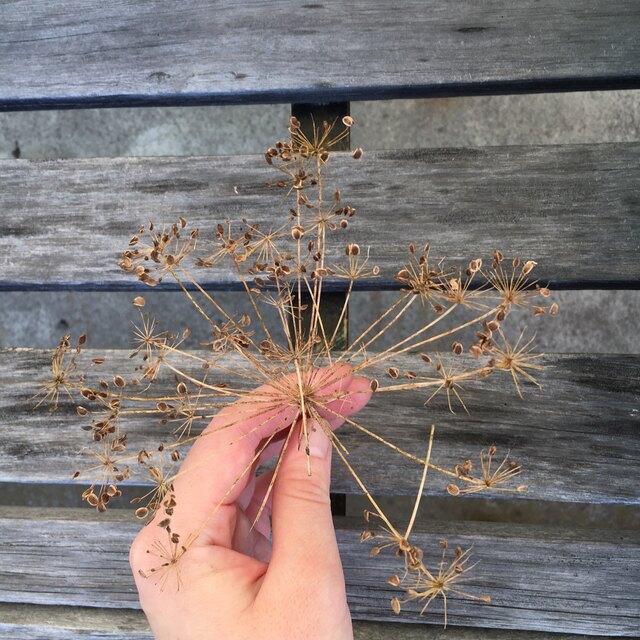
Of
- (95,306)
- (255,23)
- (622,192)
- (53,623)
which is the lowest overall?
(53,623)

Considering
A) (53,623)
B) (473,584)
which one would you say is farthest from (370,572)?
(53,623)

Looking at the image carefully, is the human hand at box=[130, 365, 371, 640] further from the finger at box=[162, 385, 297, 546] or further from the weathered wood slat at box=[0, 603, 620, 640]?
the weathered wood slat at box=[0, 603, 620, 640]

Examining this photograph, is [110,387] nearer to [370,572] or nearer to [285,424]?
[285,424]

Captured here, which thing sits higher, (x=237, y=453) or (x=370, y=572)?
(x=237, y=453)

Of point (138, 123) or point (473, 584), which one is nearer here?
point (473, 584)

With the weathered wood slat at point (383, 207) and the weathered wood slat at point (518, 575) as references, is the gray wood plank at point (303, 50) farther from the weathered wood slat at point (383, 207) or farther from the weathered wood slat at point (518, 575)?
the weathered wood slat at point (518, 575)

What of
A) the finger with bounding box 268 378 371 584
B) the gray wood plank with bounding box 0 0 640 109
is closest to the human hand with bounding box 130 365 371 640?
the finger with bounding box 268 378 371 584

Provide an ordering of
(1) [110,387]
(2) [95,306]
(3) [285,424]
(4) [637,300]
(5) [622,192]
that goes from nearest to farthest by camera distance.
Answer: (3) [285,424] < (5) [622,192] < (1) [110,387] < (4) [637,300] < (2) [95,306]

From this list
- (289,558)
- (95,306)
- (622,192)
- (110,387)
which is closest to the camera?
(289,558)
